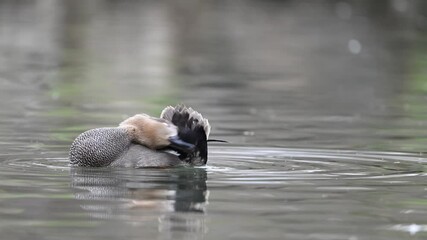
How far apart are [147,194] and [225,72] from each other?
48.8 ft

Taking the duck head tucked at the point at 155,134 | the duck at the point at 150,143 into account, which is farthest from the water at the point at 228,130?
the duck head tucked at the point at 155,134

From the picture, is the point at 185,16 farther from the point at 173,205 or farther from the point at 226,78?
the point at 173,205

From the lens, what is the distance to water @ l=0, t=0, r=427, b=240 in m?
8.70

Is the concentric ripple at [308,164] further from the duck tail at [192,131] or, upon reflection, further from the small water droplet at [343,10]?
the small water droplet at [343,10]

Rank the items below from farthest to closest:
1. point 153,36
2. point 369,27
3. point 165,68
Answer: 1. point 369,27
2. point 153,36
3. point 165,68

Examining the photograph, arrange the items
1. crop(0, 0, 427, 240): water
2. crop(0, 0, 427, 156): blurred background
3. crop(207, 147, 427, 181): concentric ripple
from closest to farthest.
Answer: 1. crop(0, 0, 427, 240): water
2. crop(207, 147, 427, 181): concentric ripple
3. crop(0, 0, 427, 156): blurred background

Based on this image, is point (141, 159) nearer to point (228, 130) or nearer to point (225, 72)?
point (228, 130)

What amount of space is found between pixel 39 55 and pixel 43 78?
626 cm

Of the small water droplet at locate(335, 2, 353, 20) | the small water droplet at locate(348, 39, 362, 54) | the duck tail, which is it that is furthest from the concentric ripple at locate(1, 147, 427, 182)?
the small water droplet at locate(335, 2, 353, 20)

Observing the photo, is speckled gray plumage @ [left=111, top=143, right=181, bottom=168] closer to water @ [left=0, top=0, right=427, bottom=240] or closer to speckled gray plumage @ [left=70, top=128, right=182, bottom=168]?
speckled gray plumage @ [left=70, top=128, right=182, bottom=168]

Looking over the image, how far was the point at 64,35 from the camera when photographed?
35.7 metres

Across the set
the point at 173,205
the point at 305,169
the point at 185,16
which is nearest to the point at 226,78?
the point at 305,169

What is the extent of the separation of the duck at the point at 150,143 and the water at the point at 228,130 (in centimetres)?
12

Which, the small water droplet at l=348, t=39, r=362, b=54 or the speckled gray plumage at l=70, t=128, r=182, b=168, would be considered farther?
the small water droplet at l=348, t=39, r=362, b=54
